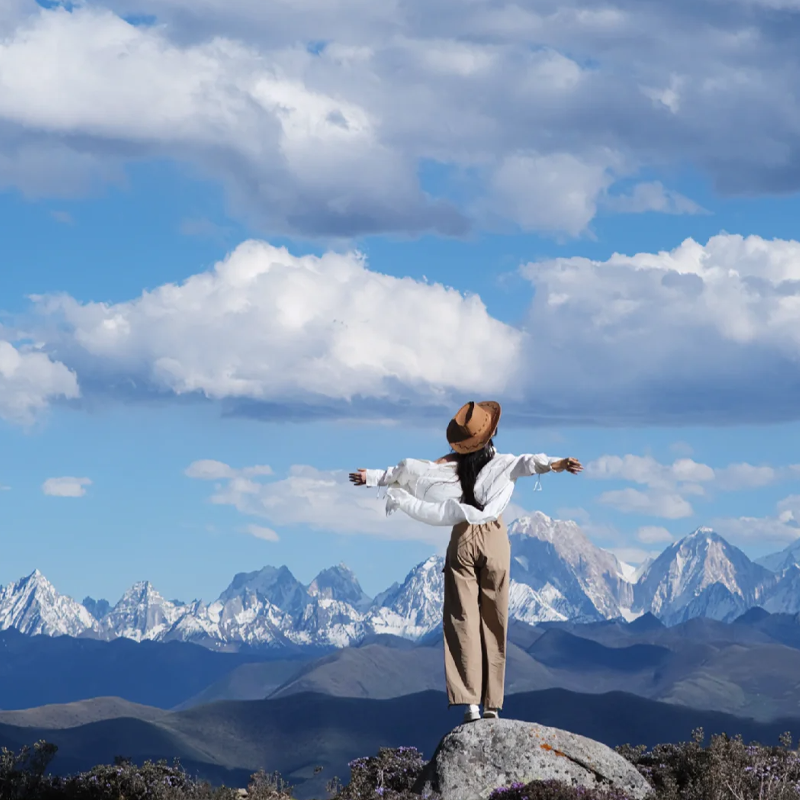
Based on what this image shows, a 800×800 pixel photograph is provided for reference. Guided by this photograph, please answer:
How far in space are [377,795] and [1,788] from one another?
8414 millimetres

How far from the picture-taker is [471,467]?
20094mm

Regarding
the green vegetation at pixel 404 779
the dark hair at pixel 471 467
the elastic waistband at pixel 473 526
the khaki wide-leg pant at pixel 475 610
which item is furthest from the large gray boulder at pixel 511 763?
the dark hair at pixel 471 467

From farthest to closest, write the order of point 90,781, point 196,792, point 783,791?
point 90,781
point 196,792
point 783,791

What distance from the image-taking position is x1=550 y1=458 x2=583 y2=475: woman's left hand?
18.8 m

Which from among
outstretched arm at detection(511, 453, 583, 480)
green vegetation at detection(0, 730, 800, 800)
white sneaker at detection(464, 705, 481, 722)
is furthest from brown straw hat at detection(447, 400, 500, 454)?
green vegetation at detection(0, 730, 800, 800)

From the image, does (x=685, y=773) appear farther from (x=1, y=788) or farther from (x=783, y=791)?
(x=1, y=788)

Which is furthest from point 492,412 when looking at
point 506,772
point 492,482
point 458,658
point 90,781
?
point 90,781

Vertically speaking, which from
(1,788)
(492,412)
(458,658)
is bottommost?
(1,788)

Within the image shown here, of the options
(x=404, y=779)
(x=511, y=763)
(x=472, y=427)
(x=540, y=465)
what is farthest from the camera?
(x=404, y=779)

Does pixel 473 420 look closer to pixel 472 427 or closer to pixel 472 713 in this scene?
pixel 472 427

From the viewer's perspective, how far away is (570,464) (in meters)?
18.9

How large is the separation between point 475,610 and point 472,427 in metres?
2.74

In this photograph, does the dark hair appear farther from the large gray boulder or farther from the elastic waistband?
the large gray boulder

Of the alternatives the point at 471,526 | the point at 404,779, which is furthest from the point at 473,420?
the point at 404,779
